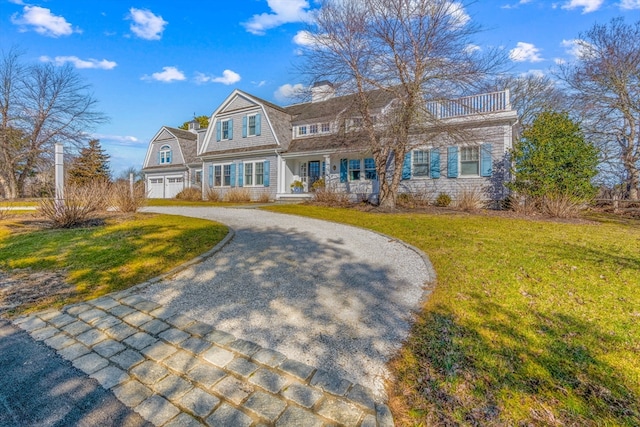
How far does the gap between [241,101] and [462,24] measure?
1361 centimetres

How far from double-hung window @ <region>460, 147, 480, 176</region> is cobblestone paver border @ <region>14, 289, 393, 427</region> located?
13.8 metres

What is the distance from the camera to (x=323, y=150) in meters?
16.5

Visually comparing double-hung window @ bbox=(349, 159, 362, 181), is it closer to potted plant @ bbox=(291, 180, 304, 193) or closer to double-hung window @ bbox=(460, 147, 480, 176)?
potted plant @ bbox=(291, 180, 304, 193)

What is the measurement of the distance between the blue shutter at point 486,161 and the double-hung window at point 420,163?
7.89 ft

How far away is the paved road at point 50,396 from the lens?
1.84 m

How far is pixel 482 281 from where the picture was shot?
13.5 feet

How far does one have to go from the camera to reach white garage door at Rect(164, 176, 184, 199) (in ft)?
82.6

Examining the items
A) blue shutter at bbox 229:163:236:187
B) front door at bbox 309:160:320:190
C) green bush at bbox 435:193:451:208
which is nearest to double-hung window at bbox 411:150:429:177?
green bush at bbox 435:193:451:208

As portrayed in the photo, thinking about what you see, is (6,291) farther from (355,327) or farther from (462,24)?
(462,24)

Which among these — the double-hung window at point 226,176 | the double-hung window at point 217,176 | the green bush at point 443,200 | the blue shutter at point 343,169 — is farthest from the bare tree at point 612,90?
the double-hung window at point 217,176

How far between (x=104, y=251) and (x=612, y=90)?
2233 cm

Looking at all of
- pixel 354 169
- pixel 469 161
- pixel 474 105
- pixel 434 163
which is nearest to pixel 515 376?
pixel 469 161

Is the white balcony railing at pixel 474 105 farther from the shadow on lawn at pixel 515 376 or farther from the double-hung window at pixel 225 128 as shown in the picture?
the double-hung window at pixel 225 128

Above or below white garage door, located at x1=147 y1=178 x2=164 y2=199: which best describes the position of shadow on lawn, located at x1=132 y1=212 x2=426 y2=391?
below
